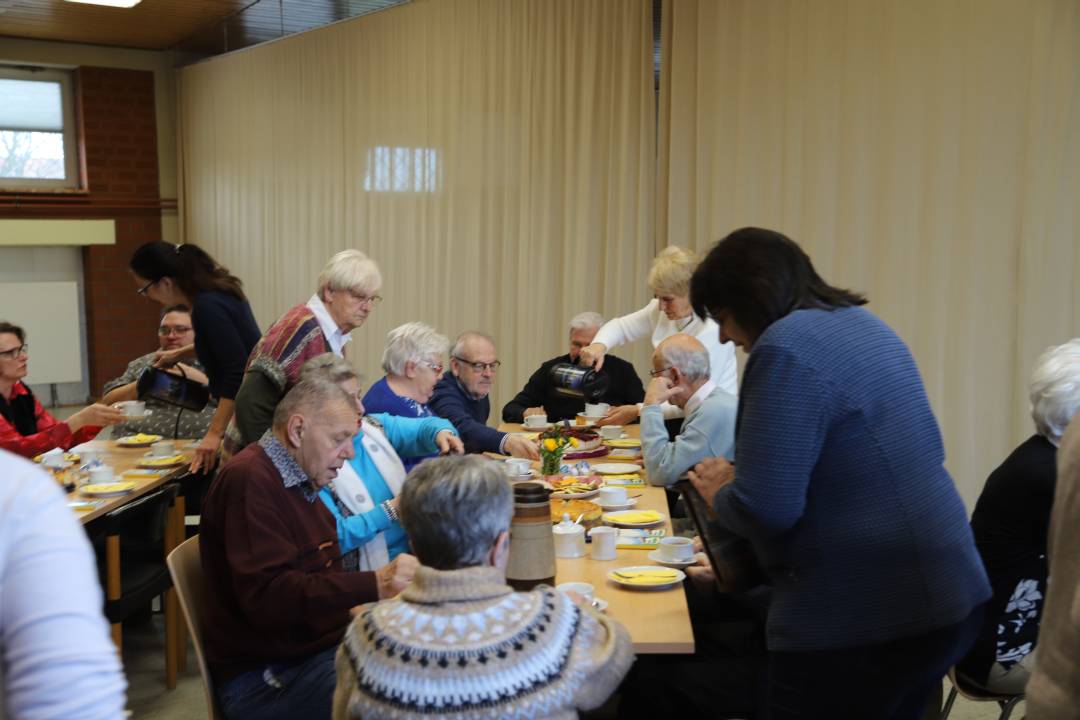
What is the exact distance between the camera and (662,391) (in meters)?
3.87

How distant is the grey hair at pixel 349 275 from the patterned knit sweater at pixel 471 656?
2268 millimetres

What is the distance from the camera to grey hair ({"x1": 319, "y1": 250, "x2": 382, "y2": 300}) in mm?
3922

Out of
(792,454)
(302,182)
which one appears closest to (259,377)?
(792,454)

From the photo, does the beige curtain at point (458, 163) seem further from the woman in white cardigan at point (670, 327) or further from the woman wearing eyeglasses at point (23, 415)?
the woman wearing eyeglasses at point (23, 415)

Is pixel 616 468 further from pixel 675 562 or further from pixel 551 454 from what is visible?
pixel 675 562

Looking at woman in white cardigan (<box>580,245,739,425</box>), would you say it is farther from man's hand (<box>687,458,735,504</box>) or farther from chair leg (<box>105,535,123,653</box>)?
chair leg (<box>105,535,123,653</box>)

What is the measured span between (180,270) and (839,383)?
3345mm

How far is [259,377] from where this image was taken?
12.2 ft

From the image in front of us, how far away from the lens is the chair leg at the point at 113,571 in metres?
3.80

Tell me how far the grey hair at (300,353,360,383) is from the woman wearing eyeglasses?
77.4 inches

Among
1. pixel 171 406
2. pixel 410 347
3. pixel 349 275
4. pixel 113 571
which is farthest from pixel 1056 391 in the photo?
pixel 171 406

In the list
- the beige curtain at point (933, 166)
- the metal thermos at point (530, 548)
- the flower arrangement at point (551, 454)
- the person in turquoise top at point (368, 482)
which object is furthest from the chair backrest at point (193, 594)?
the beige curtain at point (933, 166)

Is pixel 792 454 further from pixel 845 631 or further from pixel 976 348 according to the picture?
pixel 976 348

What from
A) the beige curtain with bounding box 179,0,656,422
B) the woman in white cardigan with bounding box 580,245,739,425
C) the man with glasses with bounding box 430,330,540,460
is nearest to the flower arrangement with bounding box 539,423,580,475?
the man with glasses with bounding box 430,330,540,460
